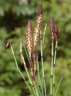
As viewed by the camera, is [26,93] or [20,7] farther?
[20,7]

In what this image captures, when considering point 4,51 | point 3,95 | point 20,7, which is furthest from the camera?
point 20,7

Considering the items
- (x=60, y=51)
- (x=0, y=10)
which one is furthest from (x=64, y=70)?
(x=0, y=10)

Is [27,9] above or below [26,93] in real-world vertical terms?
above

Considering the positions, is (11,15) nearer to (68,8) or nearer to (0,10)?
(0,10)

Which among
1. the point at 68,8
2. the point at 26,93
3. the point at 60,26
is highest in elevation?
the point at 68,8

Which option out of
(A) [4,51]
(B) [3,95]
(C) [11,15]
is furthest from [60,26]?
(B) [3,95]

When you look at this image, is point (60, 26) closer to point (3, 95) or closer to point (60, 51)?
point (60, 51)

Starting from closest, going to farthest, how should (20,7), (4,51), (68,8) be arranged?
(4,51)
(68,8)
(20,7)
